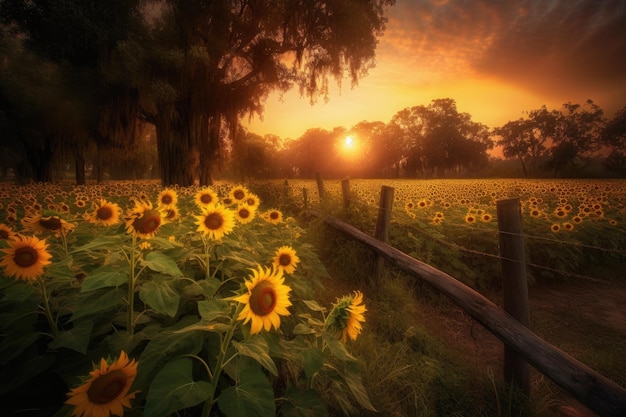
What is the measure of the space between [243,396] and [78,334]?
751 millimetres

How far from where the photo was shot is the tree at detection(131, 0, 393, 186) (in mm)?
12141

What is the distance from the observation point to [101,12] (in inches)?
417

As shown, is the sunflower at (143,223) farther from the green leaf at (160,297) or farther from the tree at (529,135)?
the tree at (529,135)

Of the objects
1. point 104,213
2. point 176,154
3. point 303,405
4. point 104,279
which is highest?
point 176,154

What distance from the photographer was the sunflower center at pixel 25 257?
1291 millimetres

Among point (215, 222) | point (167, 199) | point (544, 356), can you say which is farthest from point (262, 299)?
point (167, 199)

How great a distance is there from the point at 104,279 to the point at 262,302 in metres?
0.71

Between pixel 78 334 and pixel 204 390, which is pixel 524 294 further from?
pixel 78 334

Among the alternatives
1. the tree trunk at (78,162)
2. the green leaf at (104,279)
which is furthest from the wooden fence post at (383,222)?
the tree trunk at (78,162)

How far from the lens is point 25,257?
1.30 metres

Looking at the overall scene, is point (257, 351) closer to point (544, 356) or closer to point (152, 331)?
point (152, 331)

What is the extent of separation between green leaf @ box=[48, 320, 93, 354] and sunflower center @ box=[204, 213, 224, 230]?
31.9 inches

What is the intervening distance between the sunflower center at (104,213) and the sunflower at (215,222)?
2.37ft

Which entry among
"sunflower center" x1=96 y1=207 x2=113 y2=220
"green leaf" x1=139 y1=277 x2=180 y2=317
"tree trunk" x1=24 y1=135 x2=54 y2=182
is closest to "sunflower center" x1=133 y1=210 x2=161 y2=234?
"green leaf" x1=139 y1=277 x2=180 y2=317
